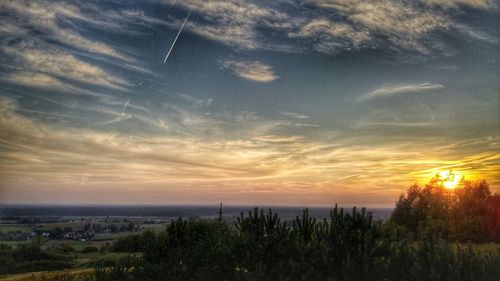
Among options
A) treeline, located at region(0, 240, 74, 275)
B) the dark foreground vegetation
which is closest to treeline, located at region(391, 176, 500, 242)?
the dark foreground vegetation

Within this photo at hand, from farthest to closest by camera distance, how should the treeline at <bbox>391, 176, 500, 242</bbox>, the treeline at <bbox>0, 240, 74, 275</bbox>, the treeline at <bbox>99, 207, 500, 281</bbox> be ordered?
the treeline at <bbox>0, 240, 74, 275</bbox> → the treeline at <bbox>391, 176, 500, 242</bbox> → the treeline at <bbox>99, 207, 500, 281</bbox>

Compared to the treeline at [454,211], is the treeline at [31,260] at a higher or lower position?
lower

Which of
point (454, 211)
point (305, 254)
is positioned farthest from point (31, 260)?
point (305, 254)

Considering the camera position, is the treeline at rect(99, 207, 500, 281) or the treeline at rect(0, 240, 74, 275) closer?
the treeline at rect(99, 207, 500, 281)

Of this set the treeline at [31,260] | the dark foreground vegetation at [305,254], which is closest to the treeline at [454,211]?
the dark foreground vegetation at [305,254]

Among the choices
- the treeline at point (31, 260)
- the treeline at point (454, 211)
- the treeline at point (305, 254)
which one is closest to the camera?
the treeline at point (305, 254)

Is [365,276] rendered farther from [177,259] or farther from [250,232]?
[177,259]

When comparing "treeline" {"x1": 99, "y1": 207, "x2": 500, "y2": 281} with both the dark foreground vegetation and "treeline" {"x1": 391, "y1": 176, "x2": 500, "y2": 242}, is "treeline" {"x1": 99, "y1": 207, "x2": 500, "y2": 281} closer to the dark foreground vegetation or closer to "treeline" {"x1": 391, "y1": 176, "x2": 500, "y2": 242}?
the dark foreground vegetation

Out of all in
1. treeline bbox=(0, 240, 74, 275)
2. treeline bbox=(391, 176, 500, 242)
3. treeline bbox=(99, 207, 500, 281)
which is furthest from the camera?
treeline bbox=(0, 240, 74, 275)

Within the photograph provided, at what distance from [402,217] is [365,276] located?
181ft

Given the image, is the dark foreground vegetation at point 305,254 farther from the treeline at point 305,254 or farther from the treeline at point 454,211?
the treeline at point 454,211

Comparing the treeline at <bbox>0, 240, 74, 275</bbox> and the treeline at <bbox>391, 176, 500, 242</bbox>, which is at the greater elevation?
the treeline at <bbox>391, 176, 500, 242</bbox>

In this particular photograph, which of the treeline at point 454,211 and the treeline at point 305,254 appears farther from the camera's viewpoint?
the treeline at point 454,211

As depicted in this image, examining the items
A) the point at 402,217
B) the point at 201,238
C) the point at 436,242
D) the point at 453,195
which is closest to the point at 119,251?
the point at 402,217
